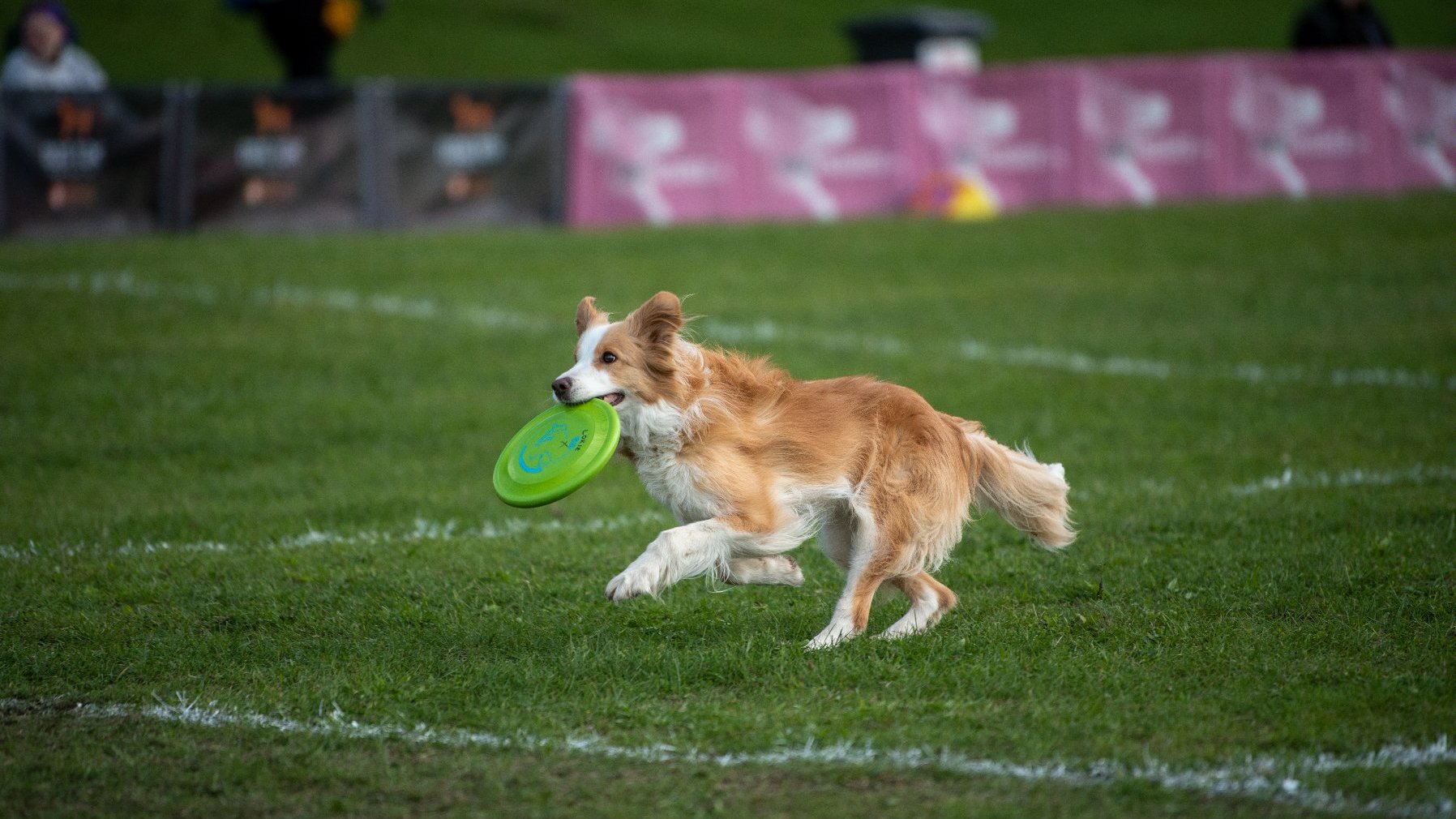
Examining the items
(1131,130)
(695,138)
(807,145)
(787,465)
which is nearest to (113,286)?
(695,138)

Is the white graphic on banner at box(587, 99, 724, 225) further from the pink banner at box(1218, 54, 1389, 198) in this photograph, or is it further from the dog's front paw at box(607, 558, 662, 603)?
the dog's front paw at box(607, 558, 662, 603)

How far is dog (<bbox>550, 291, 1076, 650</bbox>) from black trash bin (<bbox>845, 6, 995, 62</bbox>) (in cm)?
2400

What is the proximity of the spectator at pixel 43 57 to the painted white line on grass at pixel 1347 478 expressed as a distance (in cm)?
1384

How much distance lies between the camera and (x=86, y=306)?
1490 cm

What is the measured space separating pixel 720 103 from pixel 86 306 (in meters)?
8.73

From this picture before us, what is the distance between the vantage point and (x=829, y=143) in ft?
69.6

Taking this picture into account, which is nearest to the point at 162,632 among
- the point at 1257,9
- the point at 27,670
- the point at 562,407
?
the point at 27,670

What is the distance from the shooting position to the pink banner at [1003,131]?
70.8ft

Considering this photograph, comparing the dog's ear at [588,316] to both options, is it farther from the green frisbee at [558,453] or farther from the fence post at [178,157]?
the fence post at [178,157]

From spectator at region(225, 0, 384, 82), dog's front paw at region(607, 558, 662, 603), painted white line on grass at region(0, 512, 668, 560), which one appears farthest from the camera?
spectator at region(225, 0, 384, 82)

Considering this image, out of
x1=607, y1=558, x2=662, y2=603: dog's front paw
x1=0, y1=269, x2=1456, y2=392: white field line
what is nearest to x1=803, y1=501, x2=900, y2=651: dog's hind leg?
x1=607, y1=558, x2=662, y2=603: dog's front paw

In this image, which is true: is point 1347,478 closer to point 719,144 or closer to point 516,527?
point 516,527

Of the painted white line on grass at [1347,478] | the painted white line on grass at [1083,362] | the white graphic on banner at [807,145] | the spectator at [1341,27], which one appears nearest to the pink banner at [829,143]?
the white graphic on banner at [807,145]

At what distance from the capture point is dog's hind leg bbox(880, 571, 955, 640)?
6465mm
